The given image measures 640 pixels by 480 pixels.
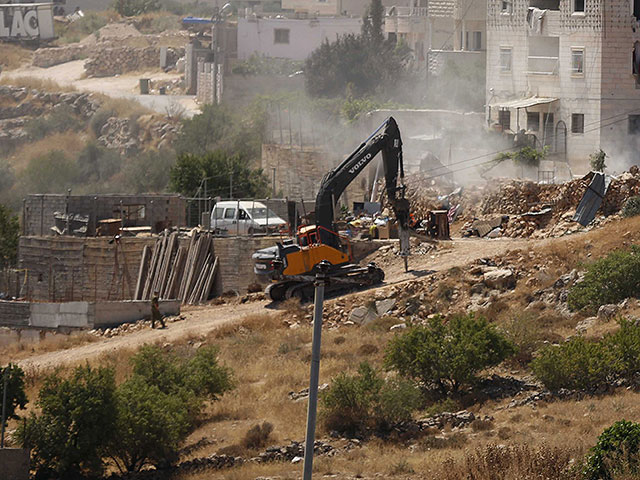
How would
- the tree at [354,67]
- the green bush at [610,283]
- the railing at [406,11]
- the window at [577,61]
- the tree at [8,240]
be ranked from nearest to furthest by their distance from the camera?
the green bush at [610,283], the window at [577,61], the tree at [8,240], the tree at [354,67], the railing at [406,11]

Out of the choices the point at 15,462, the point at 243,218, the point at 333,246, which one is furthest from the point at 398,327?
the point at 243,218

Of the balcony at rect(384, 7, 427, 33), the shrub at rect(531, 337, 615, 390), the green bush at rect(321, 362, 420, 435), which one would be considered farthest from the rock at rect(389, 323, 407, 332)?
the balcony at rect(384, 7, 427, 33)

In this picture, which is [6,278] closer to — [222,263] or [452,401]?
[222,263]

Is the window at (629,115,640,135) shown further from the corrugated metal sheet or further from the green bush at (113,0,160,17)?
the green bush at (113,0,160,17)

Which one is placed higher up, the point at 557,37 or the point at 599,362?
the point at 557,37

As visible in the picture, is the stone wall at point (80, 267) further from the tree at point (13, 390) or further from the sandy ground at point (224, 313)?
the tree at point (13, 390)

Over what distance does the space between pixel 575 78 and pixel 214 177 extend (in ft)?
40.9

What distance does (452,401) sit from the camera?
24453 millimetres

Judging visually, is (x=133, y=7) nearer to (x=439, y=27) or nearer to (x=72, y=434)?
(x=439, y=27)

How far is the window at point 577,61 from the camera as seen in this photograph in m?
43.3

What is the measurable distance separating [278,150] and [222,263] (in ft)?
51.1

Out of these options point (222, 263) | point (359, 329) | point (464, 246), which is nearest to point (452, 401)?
point (359, 329)

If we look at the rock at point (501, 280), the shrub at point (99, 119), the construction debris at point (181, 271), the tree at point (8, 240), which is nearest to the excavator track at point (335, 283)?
the rock at point (501, 280)

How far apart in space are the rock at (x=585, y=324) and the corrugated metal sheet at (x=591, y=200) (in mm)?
7521
